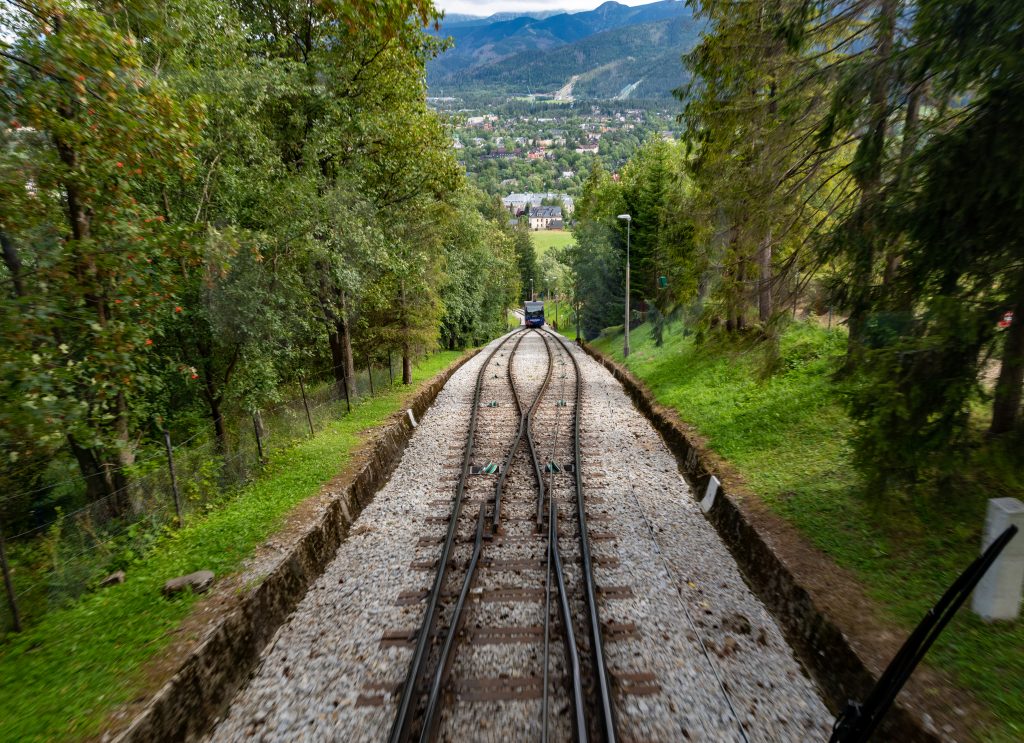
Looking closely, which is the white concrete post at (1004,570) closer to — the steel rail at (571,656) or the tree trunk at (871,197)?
the tree trunk at (871,197)

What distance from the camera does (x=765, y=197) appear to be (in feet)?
30.0

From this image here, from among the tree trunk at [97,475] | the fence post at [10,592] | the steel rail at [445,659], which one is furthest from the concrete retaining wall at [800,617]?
the tree trunk at [97,475]

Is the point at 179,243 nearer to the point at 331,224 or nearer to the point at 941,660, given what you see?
the point at 331,224

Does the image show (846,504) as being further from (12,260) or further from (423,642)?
(12,260)

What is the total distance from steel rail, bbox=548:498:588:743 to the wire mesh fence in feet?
18.5

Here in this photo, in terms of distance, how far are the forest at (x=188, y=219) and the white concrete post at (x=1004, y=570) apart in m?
6.55

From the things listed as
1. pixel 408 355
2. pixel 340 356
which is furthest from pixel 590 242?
pixel 340 356

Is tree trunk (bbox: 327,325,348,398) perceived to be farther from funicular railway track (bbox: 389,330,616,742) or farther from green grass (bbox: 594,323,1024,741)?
green grass (bbox: 594,323,1024,741)

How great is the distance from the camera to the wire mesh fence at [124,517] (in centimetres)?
589

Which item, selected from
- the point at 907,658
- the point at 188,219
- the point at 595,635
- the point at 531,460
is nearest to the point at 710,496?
the point at 531,460

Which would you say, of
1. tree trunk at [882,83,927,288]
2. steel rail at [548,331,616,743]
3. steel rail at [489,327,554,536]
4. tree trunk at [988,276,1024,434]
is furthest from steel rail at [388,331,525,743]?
tree trunk at [882,83,927,288]

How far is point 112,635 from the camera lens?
17.7ft

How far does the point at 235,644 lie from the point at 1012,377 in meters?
8.90

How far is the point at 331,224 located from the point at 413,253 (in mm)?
4322
